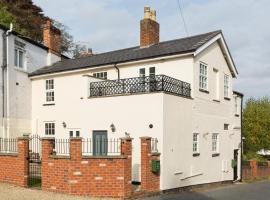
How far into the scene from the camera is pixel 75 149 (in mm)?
14758

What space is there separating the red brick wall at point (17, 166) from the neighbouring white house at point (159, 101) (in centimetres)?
441

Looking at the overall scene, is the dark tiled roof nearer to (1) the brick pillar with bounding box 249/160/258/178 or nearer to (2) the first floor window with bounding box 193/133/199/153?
(2) the first floor window with bounding box 193/133/199/153

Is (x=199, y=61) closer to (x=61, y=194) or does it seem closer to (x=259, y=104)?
(x=61, y=194)

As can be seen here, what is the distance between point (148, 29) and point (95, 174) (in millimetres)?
12476

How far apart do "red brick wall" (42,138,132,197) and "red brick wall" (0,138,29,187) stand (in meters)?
1.83

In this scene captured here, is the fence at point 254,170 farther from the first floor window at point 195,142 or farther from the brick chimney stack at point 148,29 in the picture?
the brick chimney stack at point 148,29

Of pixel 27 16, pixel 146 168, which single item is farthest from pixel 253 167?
pixel 27 16

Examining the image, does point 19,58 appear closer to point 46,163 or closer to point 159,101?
point 46,163

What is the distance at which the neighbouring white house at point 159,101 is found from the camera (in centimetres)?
1800

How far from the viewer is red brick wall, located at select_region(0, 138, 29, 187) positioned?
52.5 ft

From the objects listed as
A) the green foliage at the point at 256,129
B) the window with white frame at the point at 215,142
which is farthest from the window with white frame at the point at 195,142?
the green foliage at the point at 256,129

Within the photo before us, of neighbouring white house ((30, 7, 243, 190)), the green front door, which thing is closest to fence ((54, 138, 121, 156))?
the green front door

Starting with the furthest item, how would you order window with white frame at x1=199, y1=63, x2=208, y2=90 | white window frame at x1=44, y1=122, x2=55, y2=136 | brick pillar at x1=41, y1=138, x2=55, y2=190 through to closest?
white window frame at x1=44, y1=122, x2=55, y2=136, window with white frame at x1=199, y1=63, x2=208, y2=90, brick pillar at x1=41, y1=138, x2=55, y2=190

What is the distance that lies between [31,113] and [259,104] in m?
31.5
